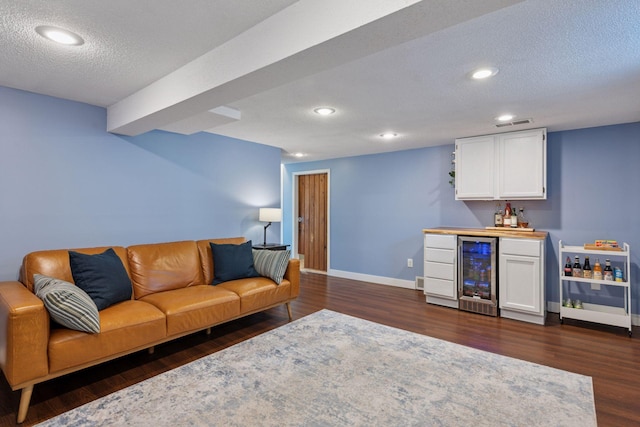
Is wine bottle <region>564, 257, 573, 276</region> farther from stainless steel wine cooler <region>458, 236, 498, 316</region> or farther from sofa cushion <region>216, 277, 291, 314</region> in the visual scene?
sofa cushion <region>216, 277, 291, 314</region>

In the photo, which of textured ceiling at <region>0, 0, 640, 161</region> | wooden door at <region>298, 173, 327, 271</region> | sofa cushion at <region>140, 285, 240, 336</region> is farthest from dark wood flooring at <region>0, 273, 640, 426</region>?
textured ceiling at <region>0, 0, 640, 161</region>

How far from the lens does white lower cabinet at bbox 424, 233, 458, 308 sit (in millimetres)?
4047

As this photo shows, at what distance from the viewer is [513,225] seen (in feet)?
13.3

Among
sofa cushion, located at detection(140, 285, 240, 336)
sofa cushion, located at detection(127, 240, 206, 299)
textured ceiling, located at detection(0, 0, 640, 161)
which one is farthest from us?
sofa cushion, located at detection(127, 240, 206, 299)

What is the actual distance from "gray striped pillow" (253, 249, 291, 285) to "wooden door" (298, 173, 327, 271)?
2.62 m

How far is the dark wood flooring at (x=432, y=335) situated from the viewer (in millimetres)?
2055

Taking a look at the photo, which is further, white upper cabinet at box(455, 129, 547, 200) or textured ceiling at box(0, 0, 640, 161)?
white upper cabinet at box(455, 129, 547, 200)

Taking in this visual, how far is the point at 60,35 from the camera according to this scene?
1837 mm

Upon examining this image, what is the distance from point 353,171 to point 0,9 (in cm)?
468

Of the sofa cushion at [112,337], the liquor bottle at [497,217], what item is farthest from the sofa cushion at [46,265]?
the liquor bottle at [497,217]

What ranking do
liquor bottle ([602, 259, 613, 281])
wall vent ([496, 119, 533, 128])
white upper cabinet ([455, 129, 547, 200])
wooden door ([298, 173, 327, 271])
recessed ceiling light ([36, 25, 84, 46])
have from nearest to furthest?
1. recessed ceiling light ([36, 25, 84, 46])
2. liquor bottle ([602, 259, 613, 281])
3. wall vent ([496, 119, 533, 128])
4. white upper cabinet ([455, 129, 547, 200])
5. wooden door ([298, 173, 327, 271])

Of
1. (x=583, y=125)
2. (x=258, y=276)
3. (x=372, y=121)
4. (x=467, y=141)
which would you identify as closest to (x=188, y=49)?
(x=372, y=121)

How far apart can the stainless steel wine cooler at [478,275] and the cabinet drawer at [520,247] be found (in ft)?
0.35

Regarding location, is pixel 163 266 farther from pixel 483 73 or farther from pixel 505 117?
pixel 505 117
